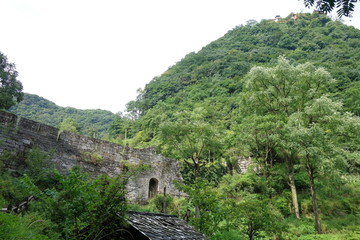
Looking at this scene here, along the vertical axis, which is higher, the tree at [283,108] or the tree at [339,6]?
the tree at [283,108]

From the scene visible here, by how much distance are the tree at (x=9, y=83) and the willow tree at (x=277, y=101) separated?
16307 mm

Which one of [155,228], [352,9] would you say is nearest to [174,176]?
[155,228]

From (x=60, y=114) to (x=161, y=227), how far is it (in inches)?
1919

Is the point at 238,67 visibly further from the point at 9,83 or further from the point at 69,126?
the point at 9,83

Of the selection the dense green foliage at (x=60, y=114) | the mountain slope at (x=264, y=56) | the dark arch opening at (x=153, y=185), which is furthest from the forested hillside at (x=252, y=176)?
the dense green foliage at (x=60, y=114)

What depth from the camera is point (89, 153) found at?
12586 mm

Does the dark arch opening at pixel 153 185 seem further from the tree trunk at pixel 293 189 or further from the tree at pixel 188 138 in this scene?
the tree trunk at pixel 293 189

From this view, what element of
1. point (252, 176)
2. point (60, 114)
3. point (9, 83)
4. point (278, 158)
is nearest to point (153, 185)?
point (252, 176)

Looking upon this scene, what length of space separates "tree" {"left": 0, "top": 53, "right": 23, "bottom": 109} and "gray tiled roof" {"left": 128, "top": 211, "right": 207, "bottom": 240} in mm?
17537

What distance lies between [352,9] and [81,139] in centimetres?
1211

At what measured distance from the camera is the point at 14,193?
777cm

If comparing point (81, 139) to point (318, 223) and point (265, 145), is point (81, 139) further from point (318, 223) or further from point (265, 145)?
point (318, 223)

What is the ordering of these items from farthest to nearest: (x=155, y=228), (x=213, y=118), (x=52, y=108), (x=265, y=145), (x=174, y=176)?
(x=52, y=108), (x=213, y=118), (x=174, y=176), (x=265, y=145), (x=155, y=228)

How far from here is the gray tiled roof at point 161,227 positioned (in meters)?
4.01
